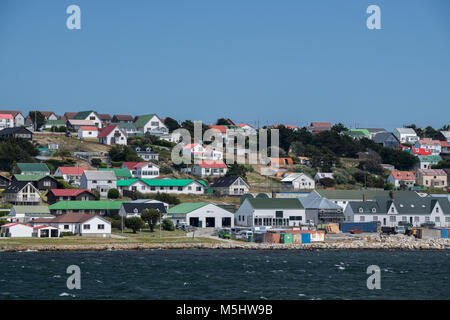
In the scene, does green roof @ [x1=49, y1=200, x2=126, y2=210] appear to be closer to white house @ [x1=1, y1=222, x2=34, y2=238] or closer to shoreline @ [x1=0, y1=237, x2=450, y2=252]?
white house @ [x1=1, y1=222, x2=34, y2=238]

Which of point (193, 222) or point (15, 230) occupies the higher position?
point (15, 230)

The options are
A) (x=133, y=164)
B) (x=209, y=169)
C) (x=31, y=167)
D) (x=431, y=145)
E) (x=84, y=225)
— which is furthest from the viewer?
(x=431, y=145)

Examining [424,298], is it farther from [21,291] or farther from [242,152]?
[242,152]

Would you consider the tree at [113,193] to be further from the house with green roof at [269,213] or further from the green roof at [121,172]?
the house with green roof at [269,213]

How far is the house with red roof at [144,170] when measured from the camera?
11369 cm

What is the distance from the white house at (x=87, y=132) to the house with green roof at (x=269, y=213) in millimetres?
58124

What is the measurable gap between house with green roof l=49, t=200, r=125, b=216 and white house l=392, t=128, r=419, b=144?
105698mm

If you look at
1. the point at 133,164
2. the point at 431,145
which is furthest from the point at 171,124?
the point at 431,145

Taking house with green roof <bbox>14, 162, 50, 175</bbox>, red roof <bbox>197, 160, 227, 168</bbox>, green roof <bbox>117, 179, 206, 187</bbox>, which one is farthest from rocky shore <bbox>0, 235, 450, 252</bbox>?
red roof <bbox>197, 160, 227, 168</bbox>

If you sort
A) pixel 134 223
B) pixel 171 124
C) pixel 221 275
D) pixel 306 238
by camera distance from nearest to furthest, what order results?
pixel 221 275 → pixel 306 238 → pixel 134 223 → pixel 171 124

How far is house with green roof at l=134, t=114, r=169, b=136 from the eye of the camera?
15250 cm

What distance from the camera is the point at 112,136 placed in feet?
449

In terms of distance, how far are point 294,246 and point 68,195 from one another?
104ft

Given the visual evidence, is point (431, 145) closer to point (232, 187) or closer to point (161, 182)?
point (232, 187)
